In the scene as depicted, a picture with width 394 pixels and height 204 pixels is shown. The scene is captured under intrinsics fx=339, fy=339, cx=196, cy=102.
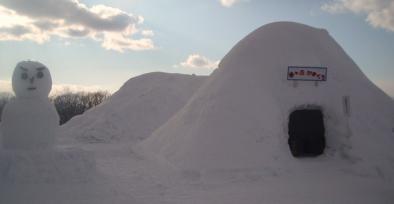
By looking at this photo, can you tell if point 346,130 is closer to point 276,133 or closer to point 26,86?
point 276,133

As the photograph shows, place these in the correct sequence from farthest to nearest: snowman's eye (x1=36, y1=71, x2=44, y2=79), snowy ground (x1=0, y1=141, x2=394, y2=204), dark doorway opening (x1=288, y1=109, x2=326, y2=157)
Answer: dark doorway opening (x1=288, y1=109, x2=326, y2=157)
snowman's eye (x1=36, y1=71, x2=44, y2=79)
snowy ground (x1=0, y1=141, x2=394, y2=204)

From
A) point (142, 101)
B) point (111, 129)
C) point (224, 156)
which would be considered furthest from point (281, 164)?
point (142, 101)

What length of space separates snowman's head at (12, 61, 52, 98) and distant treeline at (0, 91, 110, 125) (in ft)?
78.8

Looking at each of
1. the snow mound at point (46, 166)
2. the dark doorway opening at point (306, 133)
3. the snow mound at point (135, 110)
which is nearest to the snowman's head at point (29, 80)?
the snow mound at point (46, 166)

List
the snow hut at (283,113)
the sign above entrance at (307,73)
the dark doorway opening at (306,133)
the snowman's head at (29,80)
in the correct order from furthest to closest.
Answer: the dark doorway opening at (306,133)
the sign above entrance at (307,73)
the snow hut at (283,113)
the snowman's head at (29,80)

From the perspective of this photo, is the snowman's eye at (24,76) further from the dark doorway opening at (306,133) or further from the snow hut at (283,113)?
the dark doorway opening at (306,133)

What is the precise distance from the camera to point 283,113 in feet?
32.1

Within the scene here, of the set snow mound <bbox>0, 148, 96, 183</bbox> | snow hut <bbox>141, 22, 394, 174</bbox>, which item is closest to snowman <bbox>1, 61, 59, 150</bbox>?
snow mound <bbox>0, 148, 96, 183</bbox>

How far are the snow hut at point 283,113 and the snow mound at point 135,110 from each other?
7.80m

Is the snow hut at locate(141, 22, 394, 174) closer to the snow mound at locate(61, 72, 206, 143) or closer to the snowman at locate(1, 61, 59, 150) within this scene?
the snowman at locate(1, 61, 59, 150)

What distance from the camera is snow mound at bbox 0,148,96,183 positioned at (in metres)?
7.38

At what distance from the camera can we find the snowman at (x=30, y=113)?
7926 mm

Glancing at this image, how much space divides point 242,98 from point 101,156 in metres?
5.95

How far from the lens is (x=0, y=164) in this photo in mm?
7340
